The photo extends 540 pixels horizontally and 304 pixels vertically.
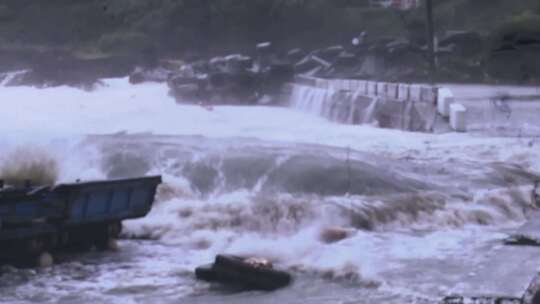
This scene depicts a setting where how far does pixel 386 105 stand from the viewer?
34.9 metres

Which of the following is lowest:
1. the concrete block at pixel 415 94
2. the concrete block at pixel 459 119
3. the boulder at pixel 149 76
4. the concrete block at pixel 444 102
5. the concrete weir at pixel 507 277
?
the concrete weir at pixel 507 277

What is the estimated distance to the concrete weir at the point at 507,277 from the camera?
43.9 ft

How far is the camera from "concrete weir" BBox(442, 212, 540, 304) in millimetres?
13383

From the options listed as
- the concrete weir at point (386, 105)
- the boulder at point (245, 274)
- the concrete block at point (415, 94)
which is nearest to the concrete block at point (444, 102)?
the concrete weir at point (386, 105)

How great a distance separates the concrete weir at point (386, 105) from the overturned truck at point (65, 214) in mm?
15363

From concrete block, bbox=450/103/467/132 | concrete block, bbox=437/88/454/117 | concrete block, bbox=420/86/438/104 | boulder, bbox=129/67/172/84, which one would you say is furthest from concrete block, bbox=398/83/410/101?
boulder, bbox=129/67/172/84

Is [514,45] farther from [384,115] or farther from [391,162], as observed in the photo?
[391,162]

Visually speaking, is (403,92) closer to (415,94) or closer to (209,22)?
(415,94)

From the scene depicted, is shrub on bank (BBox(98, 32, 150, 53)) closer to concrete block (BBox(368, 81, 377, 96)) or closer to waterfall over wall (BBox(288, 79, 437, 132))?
waterfall over wall (BBox(288, 79, 437, 132))

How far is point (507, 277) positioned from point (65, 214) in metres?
6.33

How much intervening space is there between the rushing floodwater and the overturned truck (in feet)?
1.11

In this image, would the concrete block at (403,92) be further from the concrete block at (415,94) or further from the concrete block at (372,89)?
the concrete block at (372,89)

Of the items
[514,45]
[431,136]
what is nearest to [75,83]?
[514,45]

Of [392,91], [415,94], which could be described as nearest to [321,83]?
[392,91]
